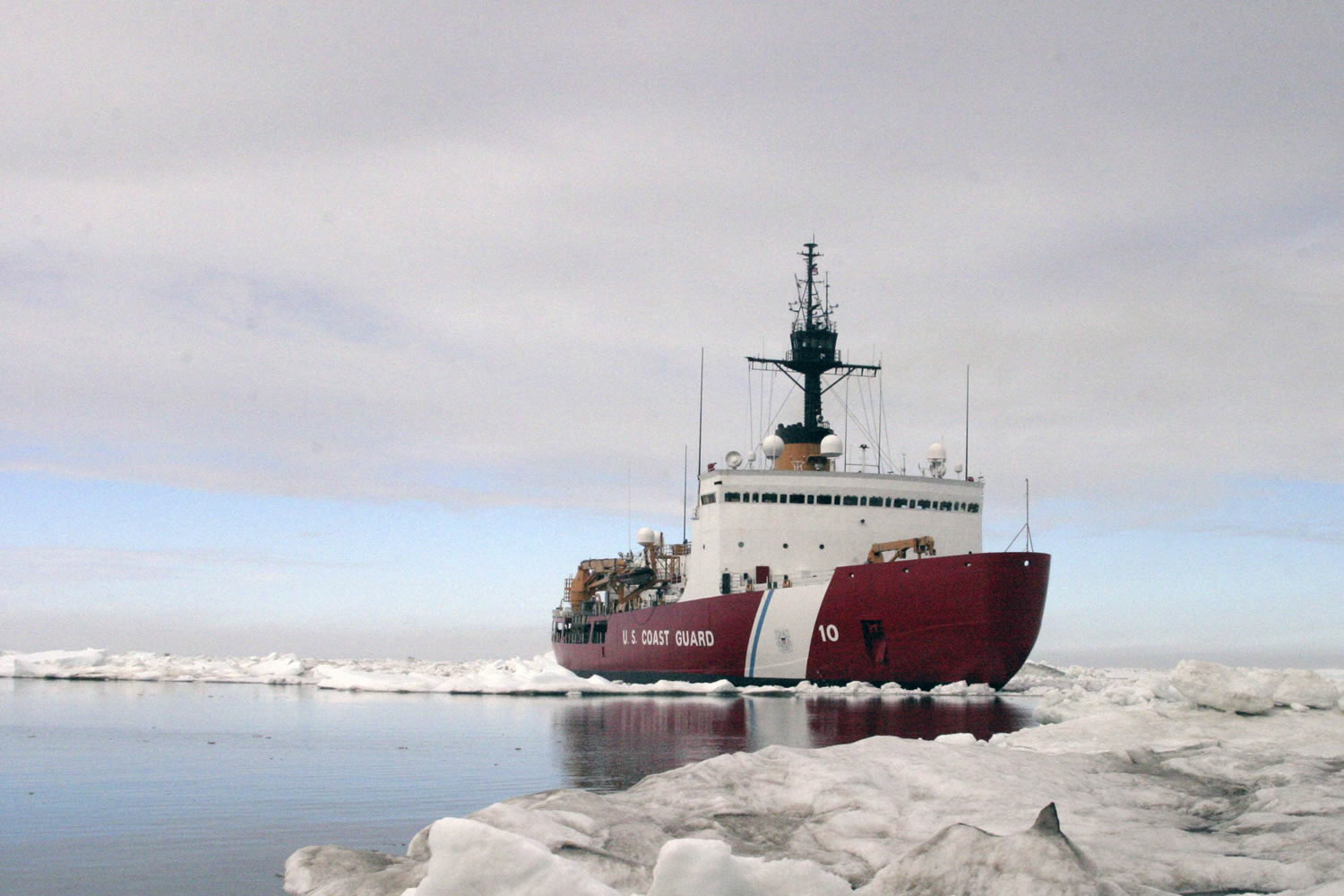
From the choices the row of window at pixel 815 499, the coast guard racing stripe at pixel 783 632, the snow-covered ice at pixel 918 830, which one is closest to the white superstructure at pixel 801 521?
the row of window at pixel 815 499

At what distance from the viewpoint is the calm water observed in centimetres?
977

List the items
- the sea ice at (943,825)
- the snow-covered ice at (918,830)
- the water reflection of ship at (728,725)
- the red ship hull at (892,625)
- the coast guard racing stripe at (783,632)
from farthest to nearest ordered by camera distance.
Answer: the coast guard racing stripe at (783,632) → the red ship hull at (892,625) → the water reflection of ship at (728,725) → the sea ice at (943,825) → the snow-covered ice at (918,830)

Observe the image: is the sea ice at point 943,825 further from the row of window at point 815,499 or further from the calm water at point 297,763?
the row of window at point 815,499

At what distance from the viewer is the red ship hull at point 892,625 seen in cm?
3181

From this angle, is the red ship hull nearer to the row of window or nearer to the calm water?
the calm water

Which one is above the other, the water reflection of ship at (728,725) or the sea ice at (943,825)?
the sea ice at (943,825)

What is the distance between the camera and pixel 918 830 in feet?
30.1

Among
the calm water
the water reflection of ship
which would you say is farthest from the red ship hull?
the calm water

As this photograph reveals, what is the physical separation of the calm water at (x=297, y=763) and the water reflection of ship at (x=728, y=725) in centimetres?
7

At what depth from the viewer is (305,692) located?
150 feet

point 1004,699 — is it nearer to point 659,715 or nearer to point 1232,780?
point 659,715

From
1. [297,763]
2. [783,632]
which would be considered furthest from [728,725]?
[783,632]

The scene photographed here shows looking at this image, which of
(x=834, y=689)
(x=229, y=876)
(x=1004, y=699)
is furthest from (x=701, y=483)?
(x=229, y=876)

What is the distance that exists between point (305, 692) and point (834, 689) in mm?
22674
